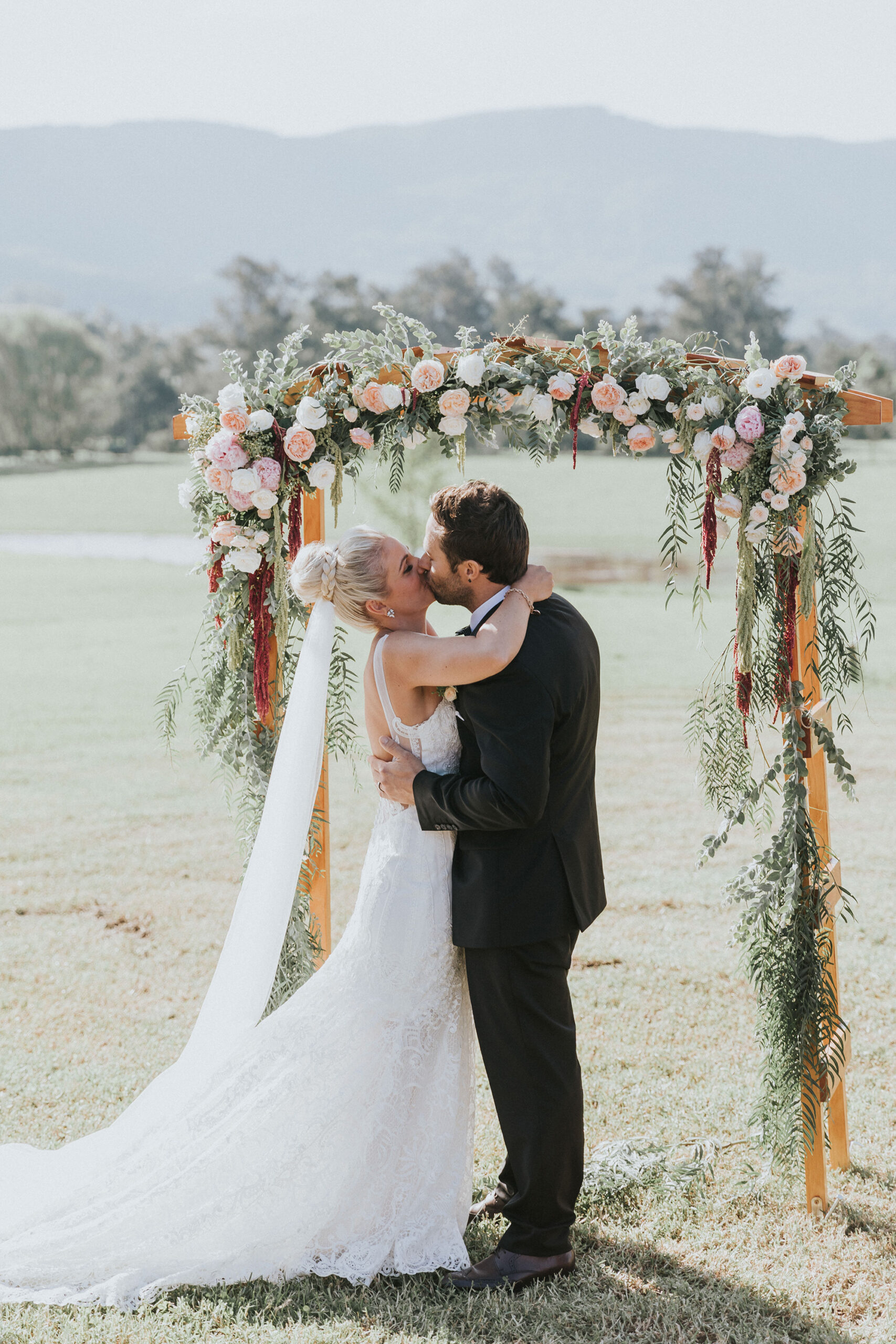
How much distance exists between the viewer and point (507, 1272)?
3.50m

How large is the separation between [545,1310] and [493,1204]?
0.56 meters

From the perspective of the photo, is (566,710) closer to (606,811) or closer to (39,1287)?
(39,1287)

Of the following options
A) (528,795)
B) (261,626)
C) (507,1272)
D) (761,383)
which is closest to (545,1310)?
(507,1272)

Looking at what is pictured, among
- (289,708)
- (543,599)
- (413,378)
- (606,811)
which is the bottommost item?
(606,811)

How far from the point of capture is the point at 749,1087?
493 cm

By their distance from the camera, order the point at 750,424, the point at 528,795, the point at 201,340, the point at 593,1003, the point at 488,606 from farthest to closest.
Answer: the point at 201,340
the point at 593,1003
the point at 750,424
the point at 488,606
the point at 528,795

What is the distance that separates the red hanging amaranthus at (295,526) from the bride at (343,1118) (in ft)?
1.68

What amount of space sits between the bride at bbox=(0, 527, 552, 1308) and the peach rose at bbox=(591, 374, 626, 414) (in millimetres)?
662

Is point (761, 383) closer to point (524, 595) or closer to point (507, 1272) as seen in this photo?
point (524, 595)

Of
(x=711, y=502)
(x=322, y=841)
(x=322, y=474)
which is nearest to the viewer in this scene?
(x=711, y=502)

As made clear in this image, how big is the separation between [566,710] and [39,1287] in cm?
234

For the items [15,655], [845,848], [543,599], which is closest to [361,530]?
[543,599]

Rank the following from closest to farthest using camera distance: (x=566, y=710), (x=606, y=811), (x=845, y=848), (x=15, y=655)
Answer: (x=566, y=710) → (x=845, y=848) → (x=606, y=811) → (x=15, y=655)

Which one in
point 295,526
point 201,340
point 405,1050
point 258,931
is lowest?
point 405,1050
